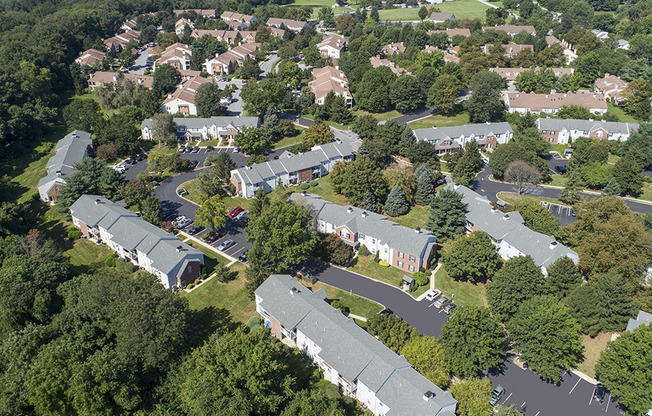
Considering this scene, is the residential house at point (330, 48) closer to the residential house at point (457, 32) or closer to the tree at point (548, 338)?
the residential house at point (457, 32)

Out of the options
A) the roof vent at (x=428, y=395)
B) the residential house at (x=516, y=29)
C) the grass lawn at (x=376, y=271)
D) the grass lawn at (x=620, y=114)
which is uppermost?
the roof vent at (x=428, y=395)

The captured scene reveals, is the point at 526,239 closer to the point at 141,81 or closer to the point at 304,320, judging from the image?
the point at 304,320

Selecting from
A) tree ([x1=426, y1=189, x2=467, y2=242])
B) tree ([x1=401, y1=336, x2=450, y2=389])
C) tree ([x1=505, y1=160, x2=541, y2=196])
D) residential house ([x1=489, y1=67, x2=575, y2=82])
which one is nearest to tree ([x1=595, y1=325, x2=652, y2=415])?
tree ([x1=401, y1=336, x2=450, y2=389])

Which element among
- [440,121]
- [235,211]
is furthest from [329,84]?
[235,211]

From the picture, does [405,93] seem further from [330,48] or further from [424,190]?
[330,48]

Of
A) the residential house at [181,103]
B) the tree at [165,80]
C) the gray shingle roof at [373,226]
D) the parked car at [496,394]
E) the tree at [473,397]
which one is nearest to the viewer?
the tree at [473,397]

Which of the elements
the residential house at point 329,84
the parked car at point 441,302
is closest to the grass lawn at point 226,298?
the parked car at point 441,302

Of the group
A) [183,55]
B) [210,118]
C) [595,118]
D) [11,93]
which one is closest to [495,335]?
[210,118]
